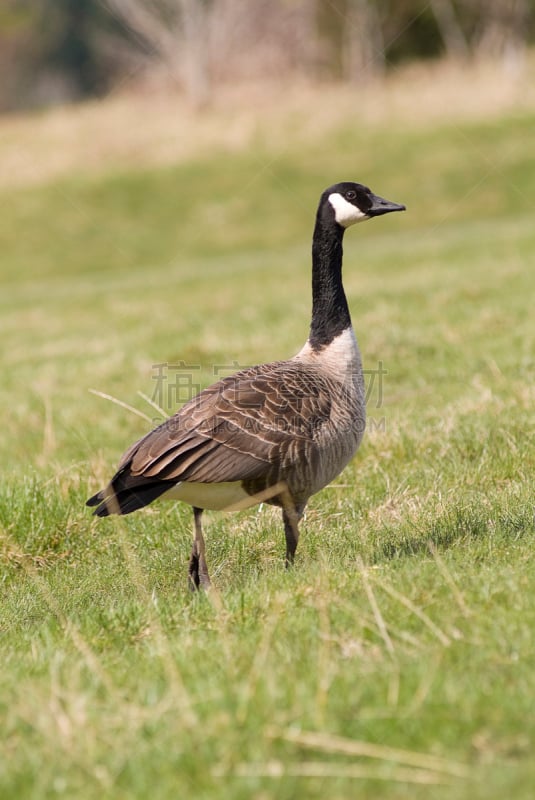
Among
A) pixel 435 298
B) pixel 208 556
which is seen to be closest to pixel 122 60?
pixel 435 298

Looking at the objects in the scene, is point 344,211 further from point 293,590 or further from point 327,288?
point 293,590

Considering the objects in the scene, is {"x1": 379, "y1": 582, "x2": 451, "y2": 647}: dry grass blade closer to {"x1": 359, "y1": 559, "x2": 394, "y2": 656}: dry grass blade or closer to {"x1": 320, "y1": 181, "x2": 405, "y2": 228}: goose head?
{"x1": 359, "y1": 559, "x2": 394, "y2": 656}: dry grass blade

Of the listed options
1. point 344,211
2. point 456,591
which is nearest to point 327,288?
point 344,211

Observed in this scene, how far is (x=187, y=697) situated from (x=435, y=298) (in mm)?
12041

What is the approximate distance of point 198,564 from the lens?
17.8ft

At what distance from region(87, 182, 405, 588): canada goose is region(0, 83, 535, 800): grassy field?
447 millimetres

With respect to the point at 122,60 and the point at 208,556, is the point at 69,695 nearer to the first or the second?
the point at 208,556

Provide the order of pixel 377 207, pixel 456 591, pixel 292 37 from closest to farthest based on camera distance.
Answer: pixel 456 591 < pixel 377 207 < pixel 292 37

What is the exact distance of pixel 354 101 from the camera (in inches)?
1626

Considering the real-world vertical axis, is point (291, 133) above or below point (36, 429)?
above

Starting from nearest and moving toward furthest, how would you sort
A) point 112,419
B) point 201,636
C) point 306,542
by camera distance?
1. point 201,636
2. point 306,542
3. point 112,419

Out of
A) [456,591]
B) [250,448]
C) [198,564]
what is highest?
[250,448]

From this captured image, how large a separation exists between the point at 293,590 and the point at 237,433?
3.45 ft

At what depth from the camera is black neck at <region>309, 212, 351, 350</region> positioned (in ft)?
21.3
